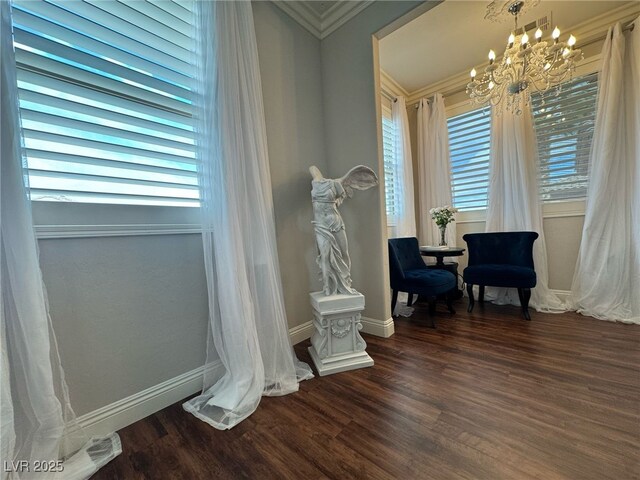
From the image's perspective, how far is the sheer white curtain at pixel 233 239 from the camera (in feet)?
4.61

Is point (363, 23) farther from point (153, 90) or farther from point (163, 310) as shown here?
point (163, 310)

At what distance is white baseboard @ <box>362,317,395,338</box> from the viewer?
2199mm

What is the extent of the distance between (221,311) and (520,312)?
304cm

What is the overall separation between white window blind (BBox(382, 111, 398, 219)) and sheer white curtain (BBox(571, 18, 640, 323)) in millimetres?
1950

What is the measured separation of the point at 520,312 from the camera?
2.64 meters

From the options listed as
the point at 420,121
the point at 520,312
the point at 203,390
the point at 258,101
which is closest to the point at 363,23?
the point at 258,101

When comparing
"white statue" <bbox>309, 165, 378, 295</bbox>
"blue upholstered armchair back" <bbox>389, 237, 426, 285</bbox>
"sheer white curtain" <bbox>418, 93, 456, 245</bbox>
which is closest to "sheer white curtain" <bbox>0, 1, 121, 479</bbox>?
"white statue" <bbox>309, 165, 378, 295</bbox>

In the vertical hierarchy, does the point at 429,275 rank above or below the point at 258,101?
below

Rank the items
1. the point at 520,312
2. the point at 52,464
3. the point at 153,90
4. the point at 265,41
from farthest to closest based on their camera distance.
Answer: the point at 520,312, the point at 265,41, the point at 153,90, the point at 52,464

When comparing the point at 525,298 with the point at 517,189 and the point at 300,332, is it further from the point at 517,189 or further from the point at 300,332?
the point at 300,332

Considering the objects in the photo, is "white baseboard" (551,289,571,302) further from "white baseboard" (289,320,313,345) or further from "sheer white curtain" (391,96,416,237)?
"white baseboard" (289,320,313,345)

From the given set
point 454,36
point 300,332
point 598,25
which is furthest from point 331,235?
point 598,25

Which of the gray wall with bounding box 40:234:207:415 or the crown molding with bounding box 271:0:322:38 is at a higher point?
the crown molding with bounding box 271:0:322:38

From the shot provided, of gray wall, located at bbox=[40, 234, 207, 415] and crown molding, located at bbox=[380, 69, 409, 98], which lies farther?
crown molding, located at bbox=[380, 69, 409, 98]
